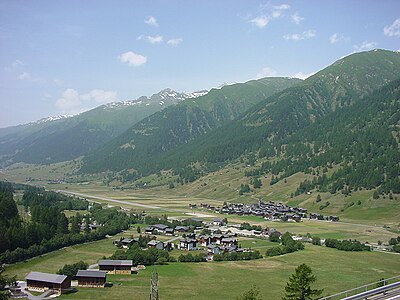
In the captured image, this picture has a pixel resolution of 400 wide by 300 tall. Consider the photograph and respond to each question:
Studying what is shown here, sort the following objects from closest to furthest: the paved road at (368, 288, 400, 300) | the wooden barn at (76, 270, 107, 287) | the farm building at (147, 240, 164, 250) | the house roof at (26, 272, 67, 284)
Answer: the paved road at (368, 288, 400, 300) < the house roof at (26, 272, 67, 284) < the wooden barn at (76, 270, 107, 287) < the farm building at (147, 240, 164, 250)

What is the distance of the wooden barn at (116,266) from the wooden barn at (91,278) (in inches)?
292

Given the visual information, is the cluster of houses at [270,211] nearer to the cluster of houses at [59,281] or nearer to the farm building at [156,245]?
the farm building at [156,245]

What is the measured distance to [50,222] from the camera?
113 meters

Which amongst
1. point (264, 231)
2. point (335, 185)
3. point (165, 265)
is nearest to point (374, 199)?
point (335, 185)

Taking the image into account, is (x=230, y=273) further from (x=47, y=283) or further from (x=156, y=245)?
(x=47, y=283)

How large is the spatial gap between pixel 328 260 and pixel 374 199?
280ft

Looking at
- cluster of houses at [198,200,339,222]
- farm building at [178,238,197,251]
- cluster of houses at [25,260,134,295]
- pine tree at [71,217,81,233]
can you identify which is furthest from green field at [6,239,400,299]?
cluster of houses at [198,200,339,222]

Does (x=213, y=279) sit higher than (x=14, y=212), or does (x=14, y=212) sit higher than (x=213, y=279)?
(x=14, y=212)

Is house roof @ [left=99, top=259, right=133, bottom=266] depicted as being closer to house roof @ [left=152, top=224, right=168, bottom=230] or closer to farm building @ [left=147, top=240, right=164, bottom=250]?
farm building @ [left=147, top=240, right=164, bottom=250]

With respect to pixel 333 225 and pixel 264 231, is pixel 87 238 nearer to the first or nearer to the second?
pixel 264 231

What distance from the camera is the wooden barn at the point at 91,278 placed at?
69438mm

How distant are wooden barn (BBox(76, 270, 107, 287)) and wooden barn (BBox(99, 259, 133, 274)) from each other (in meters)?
7.43

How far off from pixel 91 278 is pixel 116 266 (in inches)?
350

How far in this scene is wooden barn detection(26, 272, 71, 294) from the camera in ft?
218
